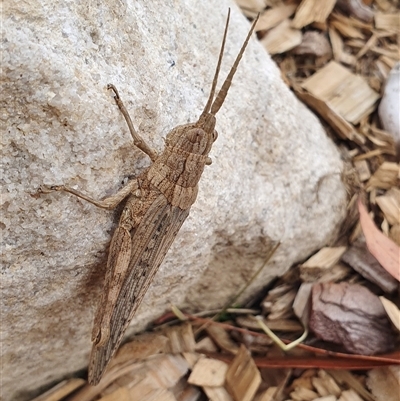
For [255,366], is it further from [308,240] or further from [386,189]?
[386,189]

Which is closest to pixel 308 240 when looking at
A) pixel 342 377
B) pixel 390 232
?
pixel 390 232

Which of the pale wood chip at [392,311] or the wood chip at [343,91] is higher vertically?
the wood chip at [343,91]

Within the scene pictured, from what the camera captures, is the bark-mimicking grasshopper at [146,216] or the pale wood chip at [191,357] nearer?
the bark-mimicking grasshopper at [146,216]

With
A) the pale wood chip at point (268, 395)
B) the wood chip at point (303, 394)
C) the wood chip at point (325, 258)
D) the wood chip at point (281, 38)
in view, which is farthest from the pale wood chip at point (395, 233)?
the wood chip at point (281, 38)

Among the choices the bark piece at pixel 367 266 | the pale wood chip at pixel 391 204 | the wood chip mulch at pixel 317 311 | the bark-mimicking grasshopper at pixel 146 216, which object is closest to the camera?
the bark-mimicking grasshopper at pixel 146 216

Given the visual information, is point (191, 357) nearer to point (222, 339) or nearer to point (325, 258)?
point (222, 339)

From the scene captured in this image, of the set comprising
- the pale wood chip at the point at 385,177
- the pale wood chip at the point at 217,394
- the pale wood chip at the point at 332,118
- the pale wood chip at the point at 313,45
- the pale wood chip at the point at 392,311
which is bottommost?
the pale wood chip at the point at 217,394

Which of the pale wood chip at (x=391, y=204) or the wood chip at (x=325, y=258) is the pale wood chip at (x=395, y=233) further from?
the wood chip at (x=325, y=258)
